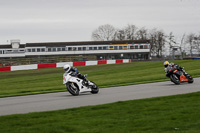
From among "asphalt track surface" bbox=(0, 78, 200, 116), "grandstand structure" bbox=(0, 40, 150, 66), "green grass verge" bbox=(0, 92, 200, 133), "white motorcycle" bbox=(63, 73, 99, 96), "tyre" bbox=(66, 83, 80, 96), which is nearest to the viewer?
"green grass verge" bbox=(0, 92, 200, 133)

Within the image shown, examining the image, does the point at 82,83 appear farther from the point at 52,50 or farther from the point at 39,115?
the point at 52,50

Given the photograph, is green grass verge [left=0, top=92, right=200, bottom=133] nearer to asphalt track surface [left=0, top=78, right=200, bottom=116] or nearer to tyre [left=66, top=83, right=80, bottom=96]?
asphalt track surface [left=0, top=78, right=200, bottom=116]

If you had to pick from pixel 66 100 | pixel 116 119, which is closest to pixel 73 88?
pixel 66 100

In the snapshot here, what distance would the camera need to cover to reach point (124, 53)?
85312 mm

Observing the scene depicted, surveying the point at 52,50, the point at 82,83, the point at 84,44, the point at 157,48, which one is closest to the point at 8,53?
the point at 52,50

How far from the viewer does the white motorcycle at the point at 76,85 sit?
14961 mm

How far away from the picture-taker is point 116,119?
26.9 ft

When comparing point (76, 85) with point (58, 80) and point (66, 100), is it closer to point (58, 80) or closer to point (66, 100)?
point (66, 100)

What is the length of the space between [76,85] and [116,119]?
7.24 meters

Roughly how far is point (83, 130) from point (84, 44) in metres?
80.4

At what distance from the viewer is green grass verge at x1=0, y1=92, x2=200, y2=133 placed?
710 centimetres

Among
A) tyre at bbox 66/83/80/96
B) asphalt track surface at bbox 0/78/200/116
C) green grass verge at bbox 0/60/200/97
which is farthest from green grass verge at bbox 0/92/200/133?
green grass verge at bbox 0/60/200/97

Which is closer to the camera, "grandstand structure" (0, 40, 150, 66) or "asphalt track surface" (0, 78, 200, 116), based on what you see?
"asphalt track surface" (0, 78, 200, 116)

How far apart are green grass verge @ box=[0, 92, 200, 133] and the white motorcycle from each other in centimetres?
457
